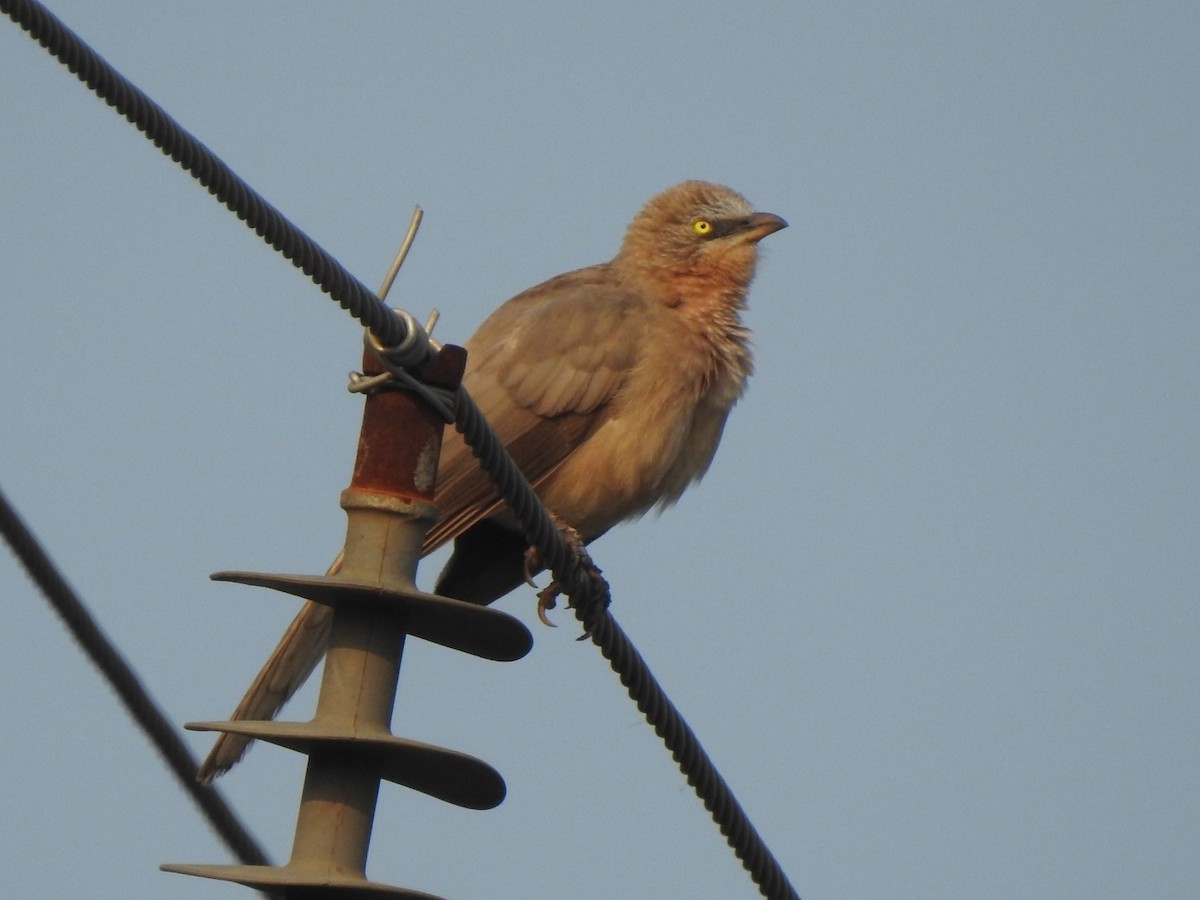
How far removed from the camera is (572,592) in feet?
15.4

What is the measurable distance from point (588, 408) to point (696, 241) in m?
1.35

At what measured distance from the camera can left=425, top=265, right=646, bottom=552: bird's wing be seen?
703 centimetres

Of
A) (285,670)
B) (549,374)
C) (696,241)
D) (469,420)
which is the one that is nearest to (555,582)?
(285,670)

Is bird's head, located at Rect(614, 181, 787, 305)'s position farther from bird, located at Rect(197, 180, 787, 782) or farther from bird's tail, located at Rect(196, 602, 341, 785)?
bird's tail, located at Rect(196, 602, 341, 785)

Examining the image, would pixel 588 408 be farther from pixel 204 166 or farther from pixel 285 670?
pixel 204 166

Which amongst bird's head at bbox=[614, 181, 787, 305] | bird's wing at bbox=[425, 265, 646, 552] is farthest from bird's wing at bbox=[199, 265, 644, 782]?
bird's head at bbox=[614, 181, 787, 305]

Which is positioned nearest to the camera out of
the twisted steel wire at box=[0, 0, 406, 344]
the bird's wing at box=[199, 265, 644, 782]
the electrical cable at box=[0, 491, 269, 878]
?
the twisted steel wire at box=[0, 0, 406, 344]

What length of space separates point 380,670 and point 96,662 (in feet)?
4.49

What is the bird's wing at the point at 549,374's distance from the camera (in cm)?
703

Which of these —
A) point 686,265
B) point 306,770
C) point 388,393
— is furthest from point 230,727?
point 686,265

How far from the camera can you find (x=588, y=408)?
23.2ft

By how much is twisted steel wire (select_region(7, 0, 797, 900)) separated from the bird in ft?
6.73

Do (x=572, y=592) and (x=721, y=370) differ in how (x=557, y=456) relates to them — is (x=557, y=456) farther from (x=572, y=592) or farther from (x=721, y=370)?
(x=572, y=592)

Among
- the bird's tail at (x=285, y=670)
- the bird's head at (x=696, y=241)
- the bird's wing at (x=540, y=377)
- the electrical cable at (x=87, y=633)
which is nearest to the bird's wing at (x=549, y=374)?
the bird's wing at (x=540, y=377)
